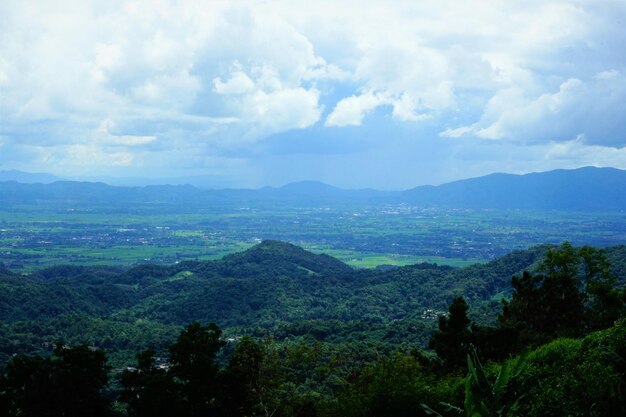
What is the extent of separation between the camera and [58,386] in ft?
72.6

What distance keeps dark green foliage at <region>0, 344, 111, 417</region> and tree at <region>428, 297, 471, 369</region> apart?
1519 cm

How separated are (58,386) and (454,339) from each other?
57.1ft

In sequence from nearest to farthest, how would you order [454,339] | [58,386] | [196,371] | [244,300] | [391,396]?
[391,396] → [58,386] → [196,371] → [454,339] → [244,300]

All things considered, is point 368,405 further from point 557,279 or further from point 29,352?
point 29,352

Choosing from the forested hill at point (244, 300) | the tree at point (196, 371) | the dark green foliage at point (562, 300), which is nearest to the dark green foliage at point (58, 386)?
the tree at point (196, 371)

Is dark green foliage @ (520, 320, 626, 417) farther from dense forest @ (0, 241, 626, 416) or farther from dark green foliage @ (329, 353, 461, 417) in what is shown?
dark green foliage @ (329, 353, 461, 417)

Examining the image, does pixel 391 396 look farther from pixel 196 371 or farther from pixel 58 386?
pixel 58 386

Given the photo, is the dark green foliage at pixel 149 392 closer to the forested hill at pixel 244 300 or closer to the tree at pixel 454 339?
the tree at pixel 454 339

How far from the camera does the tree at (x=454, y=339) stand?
1059 inches

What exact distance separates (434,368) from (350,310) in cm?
5987

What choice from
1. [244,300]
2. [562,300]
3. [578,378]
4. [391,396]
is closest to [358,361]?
[562,300]

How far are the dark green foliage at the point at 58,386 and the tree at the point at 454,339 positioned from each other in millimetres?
Result: 15193

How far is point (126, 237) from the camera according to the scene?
19350 centimetres

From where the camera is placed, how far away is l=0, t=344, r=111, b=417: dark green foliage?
21984mm
